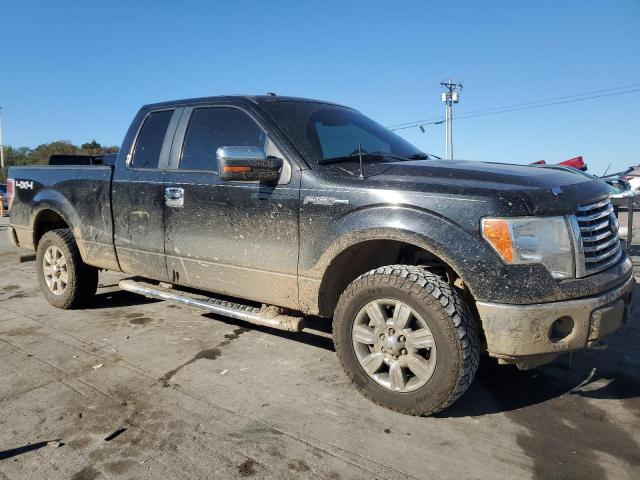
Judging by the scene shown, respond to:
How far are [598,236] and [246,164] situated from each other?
2.16m

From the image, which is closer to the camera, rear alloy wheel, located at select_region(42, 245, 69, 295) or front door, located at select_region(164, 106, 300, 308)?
front door, located at select_region(164, 106, 300, 308)

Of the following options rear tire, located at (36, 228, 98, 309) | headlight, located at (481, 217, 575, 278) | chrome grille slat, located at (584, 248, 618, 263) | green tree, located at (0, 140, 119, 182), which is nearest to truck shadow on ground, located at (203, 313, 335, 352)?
rear tire, located at (36, 228, 98, 309)

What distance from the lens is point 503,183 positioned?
2.65 m

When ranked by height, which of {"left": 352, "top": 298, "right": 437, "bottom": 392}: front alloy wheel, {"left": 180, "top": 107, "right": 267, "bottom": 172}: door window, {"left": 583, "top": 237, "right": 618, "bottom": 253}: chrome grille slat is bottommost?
{"left": 352, "top": 298, "right": 437, "bottom": 392}: front alloy wheel

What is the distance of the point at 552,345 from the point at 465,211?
2.72ft

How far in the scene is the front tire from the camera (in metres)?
2.59

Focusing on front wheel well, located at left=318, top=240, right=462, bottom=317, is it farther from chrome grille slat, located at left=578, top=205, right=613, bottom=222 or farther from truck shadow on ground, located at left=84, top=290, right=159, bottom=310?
truck shadow on ground, located at left=84, top=290, right=159, bottom=310

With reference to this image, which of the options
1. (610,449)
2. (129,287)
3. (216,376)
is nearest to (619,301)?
(610,449)

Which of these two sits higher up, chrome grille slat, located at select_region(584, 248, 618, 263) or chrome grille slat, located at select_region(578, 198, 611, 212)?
chrome grille slat, located at select_region(578, 198, 611, 212)

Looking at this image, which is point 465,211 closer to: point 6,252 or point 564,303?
point 564,303

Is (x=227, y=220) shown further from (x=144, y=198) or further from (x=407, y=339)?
(x=407, y=339)

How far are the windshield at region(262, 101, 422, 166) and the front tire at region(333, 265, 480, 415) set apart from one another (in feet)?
3.45

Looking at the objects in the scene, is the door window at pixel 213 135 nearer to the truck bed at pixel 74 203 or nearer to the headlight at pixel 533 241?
the truck bed at pixel 74 203

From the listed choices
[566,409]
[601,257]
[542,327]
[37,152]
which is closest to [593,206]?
[601,257]
